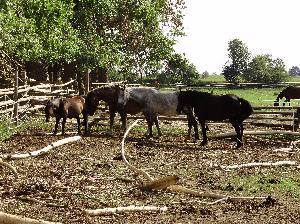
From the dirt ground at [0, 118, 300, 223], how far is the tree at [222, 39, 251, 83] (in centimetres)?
7617

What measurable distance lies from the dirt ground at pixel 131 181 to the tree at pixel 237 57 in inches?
2999

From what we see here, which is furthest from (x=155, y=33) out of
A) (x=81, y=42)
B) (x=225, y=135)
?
(x=225, y=135)

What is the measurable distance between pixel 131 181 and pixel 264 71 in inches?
3242

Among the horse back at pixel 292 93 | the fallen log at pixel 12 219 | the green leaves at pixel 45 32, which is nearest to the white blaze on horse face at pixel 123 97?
the green leaves at pixel 45 32

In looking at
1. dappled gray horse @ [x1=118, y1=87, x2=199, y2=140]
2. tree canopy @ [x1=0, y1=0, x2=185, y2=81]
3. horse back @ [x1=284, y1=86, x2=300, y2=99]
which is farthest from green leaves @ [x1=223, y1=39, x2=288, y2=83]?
dappled gray horse @ [x1=118, y1=87, x2=199, y2=140]

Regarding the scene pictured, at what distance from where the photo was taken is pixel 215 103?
44.8 feet

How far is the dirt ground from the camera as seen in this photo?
6.76 m

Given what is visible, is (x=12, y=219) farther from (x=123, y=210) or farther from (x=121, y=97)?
(x=121, y=97)

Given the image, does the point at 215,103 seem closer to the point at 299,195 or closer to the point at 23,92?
the point at 299,195

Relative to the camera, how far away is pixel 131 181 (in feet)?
28.1

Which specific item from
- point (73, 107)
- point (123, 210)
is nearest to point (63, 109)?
point (73, 107)

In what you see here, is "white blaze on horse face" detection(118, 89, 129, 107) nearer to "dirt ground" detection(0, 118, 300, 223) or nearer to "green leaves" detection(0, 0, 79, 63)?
"dirt ground" detection(0, 118, 300, 223)

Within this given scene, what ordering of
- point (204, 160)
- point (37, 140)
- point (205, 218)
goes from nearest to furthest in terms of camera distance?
1. point (205, 218)
2. point (204, 160)
3. point (37, 140)

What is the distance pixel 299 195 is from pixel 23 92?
50.1ft
